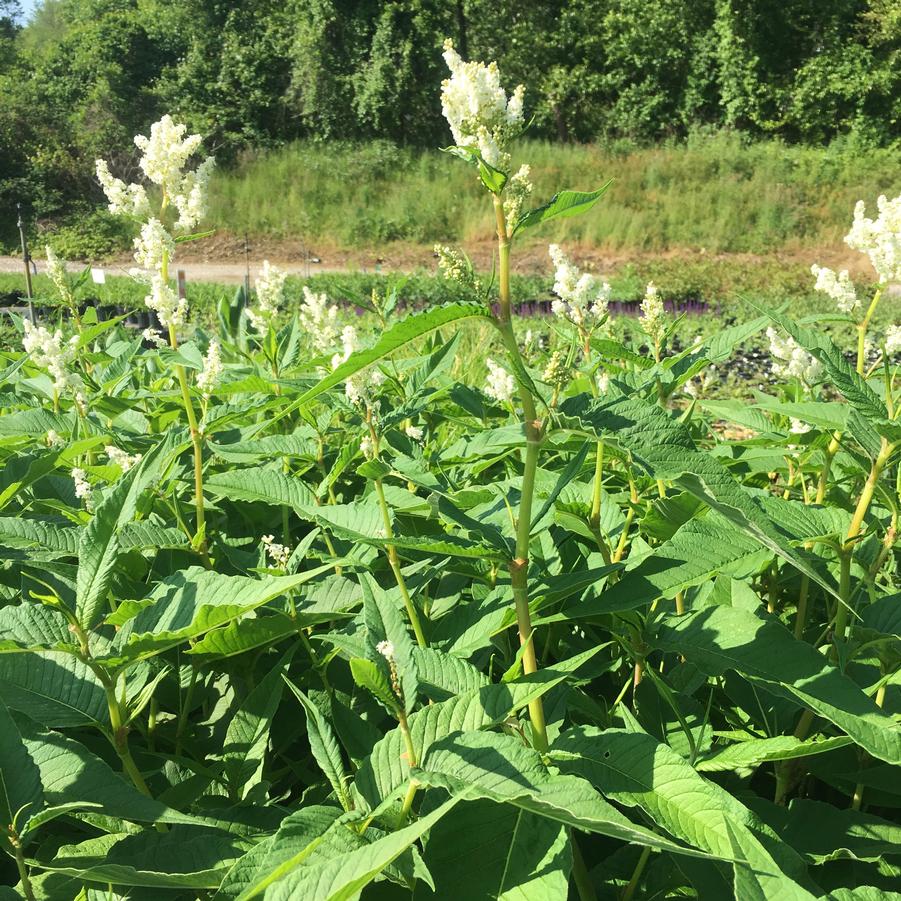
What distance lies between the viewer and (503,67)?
1129 inches

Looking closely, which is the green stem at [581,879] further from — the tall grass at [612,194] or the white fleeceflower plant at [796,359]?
the tall grass at [612,194]

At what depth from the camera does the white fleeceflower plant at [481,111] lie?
103 cm

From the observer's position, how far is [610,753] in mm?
1006

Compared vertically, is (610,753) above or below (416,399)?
below

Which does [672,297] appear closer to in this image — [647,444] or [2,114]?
[647,444]

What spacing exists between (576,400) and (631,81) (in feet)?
104

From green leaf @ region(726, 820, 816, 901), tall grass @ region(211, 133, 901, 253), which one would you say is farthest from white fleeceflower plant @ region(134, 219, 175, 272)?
tall grass @ region(211, 133, 901, 253)

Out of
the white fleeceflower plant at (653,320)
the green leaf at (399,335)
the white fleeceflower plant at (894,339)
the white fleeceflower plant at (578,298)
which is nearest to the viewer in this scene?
the green leaf at (399,335)

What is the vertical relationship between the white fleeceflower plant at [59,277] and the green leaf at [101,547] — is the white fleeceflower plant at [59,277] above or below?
above

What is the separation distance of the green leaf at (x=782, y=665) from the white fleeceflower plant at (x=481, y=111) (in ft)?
2.34

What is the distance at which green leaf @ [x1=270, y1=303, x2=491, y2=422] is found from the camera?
0.85 metres

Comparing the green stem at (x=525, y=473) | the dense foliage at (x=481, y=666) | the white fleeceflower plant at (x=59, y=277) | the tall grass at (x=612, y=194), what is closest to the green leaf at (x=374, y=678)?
the dense foliage at (x=481, y=666)

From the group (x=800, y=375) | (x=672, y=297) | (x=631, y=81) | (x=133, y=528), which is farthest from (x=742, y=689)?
(x=631, y=81)

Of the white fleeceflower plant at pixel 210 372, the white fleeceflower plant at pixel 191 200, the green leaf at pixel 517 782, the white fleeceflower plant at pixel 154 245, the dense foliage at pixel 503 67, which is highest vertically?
the dense foliage at pixel 503 67
